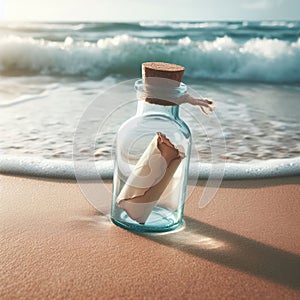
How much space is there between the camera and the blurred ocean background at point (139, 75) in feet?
6.87

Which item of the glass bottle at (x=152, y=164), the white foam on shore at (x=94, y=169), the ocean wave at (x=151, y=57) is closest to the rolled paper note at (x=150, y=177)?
the glass bottle at (x=152, y=164)

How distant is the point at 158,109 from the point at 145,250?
27cm

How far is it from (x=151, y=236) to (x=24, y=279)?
0.29 m

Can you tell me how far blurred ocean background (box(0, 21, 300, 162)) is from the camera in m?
2.09

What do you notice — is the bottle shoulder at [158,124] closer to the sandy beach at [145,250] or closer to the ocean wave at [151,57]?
the sandy beach at [145,250]

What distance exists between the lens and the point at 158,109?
1292mm

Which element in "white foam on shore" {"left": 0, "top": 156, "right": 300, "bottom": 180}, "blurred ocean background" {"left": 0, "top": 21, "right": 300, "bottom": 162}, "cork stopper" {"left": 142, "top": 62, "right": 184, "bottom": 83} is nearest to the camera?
"cork stopper" {"left": 142, "top": 62, "right": 184, "bottom": 83}

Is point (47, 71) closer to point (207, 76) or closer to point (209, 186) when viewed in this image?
point (207, 76)

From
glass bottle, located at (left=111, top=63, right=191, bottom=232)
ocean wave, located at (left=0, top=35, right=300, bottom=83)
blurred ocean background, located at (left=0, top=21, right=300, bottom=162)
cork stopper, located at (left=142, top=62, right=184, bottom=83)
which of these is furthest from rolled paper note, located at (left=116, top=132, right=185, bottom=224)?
ocean wave, located at (left=0, top=35, right=300, bottom=83)

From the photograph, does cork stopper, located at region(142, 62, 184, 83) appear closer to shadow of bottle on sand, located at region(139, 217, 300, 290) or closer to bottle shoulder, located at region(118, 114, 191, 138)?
bottle shoulder, located at region(118, 114, 191, 138)

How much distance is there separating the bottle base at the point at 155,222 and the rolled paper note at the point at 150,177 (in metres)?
0.02

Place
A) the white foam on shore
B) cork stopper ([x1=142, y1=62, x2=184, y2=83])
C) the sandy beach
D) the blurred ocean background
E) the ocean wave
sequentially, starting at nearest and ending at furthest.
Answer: the sandy beach, cork stopper ([x1=142, y1=62, x2=184, y2=83]), the white foam on shore, the blurred ocean background, the ocean wave

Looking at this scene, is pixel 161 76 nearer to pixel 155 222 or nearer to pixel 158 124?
pixel 158 124

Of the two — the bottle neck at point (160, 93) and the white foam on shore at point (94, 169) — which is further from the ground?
the bottle neck at point (160, 93)
